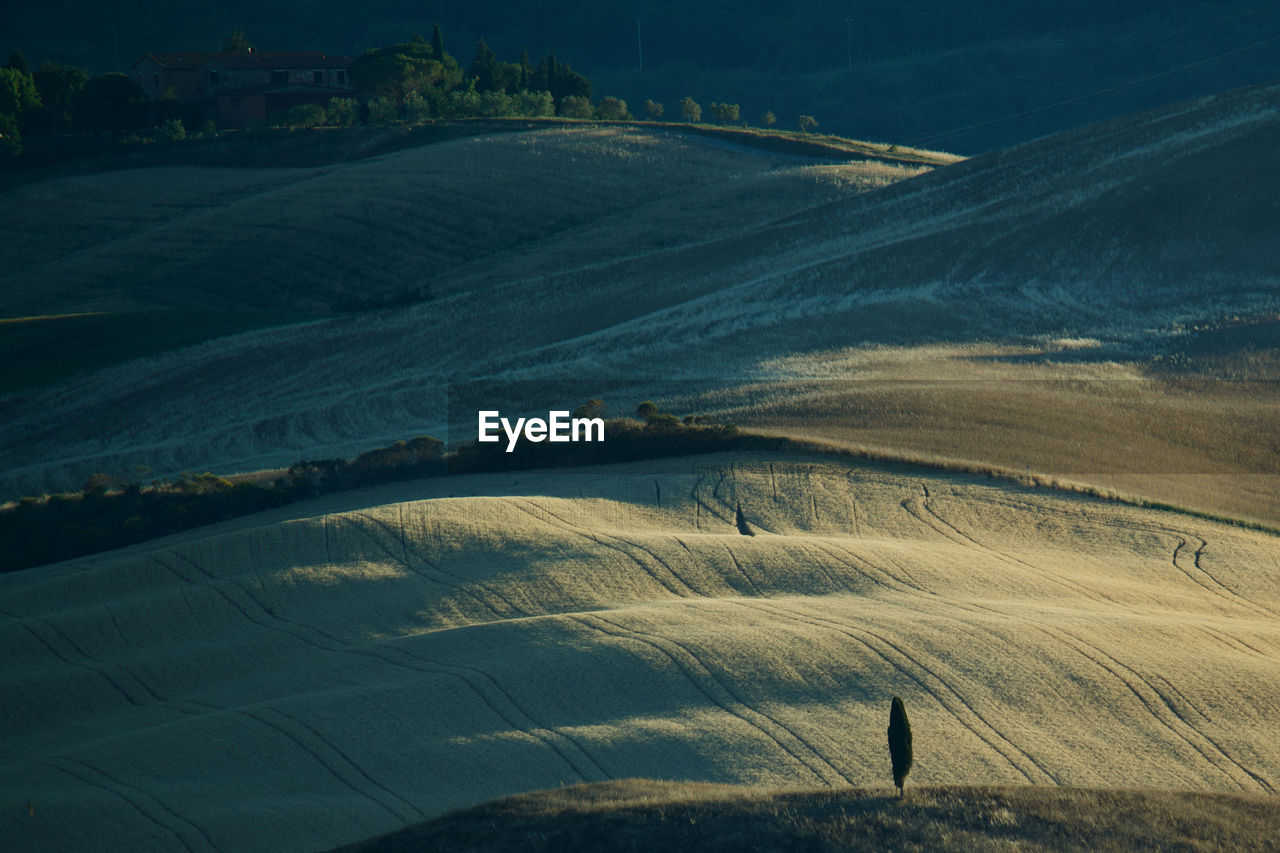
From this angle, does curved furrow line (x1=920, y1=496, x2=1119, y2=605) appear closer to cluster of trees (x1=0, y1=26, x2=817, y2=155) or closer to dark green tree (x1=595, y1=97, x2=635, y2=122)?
cluster of trees (x1=0, y1=26, x2=817, y2=155)

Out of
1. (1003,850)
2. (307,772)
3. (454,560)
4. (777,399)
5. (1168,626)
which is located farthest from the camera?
Result: (777,399)

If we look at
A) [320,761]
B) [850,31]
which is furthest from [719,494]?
[850,31]

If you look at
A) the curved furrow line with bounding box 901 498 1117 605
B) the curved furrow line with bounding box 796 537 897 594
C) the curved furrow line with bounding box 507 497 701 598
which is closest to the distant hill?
the curved furrow line with bounding box 901 498 1117 605

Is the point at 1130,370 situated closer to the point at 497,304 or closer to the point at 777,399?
the point at 777,399

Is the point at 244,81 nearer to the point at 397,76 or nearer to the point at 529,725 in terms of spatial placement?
the point at 397,76

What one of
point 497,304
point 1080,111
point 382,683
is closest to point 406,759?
point 382,683

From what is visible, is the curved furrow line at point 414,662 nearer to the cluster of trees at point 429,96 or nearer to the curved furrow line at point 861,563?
the curved furrow line at point 861,563
